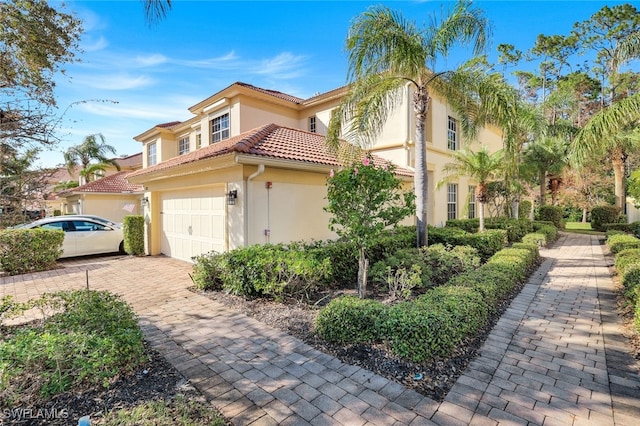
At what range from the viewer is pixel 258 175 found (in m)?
8.34

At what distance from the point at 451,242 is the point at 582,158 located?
5.10m

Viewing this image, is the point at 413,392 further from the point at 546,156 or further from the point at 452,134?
the point at 546,156

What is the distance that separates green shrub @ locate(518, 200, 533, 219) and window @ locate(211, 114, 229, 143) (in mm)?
20804

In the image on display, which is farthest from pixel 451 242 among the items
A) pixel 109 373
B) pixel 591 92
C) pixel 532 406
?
pixel 591 92

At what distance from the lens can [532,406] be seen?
3170 millimetres

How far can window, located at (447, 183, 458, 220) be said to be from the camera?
1686cm

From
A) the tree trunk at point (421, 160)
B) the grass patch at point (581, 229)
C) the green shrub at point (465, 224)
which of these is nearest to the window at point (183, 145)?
the tree trunk at point (421, 160)

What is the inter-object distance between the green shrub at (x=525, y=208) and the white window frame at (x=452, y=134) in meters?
9.28

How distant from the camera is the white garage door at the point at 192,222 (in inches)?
373

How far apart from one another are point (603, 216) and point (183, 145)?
95.8ft

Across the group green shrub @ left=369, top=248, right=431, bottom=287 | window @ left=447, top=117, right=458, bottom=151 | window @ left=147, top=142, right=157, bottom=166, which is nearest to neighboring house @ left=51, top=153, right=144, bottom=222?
window @ left=147, top=142, right=157, bottom=166

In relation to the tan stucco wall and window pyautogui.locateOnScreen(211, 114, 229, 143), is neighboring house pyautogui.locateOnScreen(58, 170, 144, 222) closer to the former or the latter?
the tan stucco wall

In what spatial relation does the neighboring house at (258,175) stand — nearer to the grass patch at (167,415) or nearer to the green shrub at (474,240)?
the green shrub at (474,240)

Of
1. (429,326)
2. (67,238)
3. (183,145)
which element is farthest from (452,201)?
(67,238)
